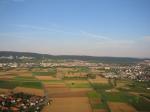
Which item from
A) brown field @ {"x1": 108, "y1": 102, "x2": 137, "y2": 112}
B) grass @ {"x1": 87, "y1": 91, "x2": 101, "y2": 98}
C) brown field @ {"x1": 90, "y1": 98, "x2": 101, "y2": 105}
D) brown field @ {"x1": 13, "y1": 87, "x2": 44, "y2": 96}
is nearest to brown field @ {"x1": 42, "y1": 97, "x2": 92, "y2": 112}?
brown field @ {"x1": 90, "y1": 98, "x2": 101, "y2": 105}

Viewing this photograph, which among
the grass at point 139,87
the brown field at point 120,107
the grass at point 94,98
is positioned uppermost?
the grass at point 139,87

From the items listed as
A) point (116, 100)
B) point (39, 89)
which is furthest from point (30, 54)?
point (116, 100)

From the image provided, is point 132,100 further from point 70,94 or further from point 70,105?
point 70,94

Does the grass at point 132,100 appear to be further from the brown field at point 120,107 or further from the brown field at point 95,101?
the brown field at point 95,101

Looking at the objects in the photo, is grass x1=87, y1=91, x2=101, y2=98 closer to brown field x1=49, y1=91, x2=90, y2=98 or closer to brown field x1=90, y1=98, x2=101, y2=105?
brown field x1=49, y1=91, x2=90, y2=98

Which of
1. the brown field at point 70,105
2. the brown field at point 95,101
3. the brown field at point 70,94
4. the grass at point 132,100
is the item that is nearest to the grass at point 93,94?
the brown field at point 70,94

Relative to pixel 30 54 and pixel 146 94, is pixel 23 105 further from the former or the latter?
pixel 30 54

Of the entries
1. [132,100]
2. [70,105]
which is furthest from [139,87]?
[70,105]
